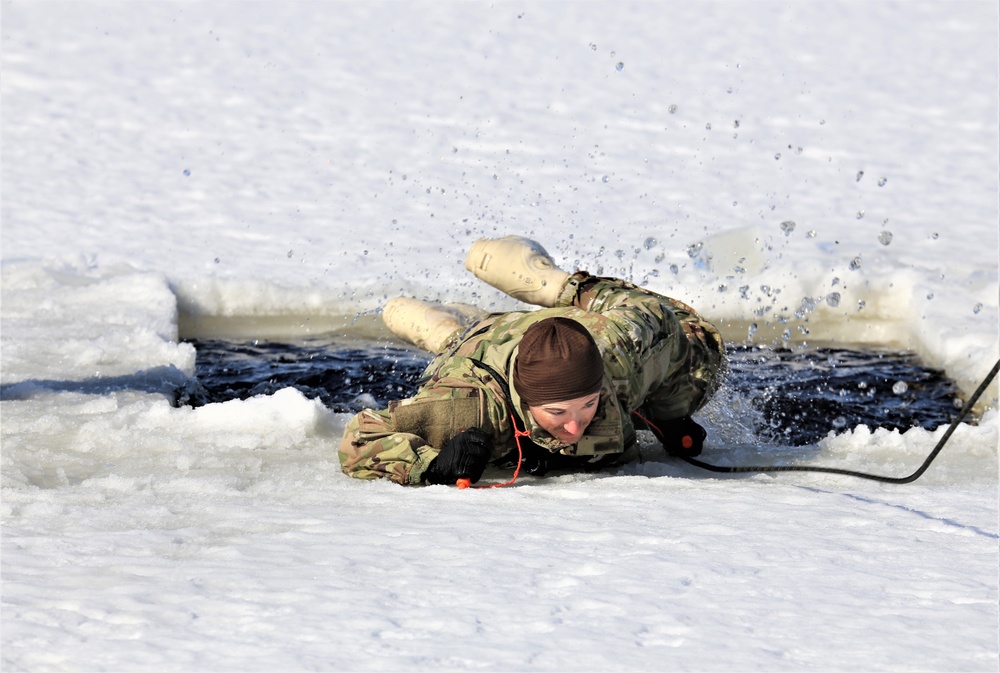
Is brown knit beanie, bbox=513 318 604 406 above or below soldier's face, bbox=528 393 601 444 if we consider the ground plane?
above

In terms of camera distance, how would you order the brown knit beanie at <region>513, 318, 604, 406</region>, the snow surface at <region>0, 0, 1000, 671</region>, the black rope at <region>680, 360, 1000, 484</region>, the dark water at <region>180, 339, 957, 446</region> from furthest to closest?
1. the dark water at <region>180, 339, 957, 446</region>
2. the black rope at <region>680, 360, 1000, 484</region>
3. the brown knit beanie at <region>513, 318, 604, 406</region>
4. the snow surface at <region>0, 0, 1000, 671</region>

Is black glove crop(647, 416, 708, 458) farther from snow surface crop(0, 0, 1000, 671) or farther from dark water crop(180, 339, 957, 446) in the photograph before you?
dark water crop(180, 339, 957, 446)

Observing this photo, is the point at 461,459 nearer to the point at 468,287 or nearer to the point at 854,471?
the point at 854,471

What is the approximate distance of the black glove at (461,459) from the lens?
3992 millimetres

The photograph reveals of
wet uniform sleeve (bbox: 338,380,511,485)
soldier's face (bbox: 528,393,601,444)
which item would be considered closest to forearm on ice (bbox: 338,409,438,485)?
wet uniform sleeve (bbox: 338,380,511,485)

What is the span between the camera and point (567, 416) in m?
3.96

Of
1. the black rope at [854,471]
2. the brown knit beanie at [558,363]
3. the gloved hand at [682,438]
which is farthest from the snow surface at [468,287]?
the brown knit beanie at [558,363]

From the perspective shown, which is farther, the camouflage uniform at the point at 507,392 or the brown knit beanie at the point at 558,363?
the camouflage uniform at the point at 507,392

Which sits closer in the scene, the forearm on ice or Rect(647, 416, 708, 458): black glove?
the forearm on ice

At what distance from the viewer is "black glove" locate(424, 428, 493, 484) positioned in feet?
13.1

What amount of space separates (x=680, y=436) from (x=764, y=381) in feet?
5.45

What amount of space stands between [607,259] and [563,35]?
14.7 feet

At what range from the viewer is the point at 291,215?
8.50 metres

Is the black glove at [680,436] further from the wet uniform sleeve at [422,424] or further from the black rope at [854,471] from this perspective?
the wet uniform sleeve at [422,424]
